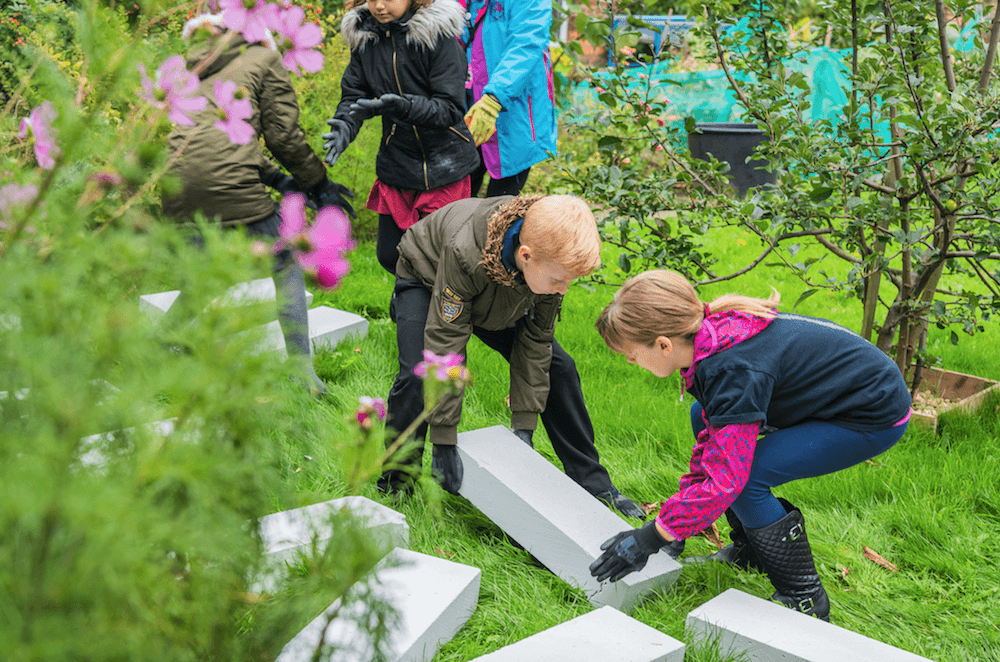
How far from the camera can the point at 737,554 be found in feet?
8.33

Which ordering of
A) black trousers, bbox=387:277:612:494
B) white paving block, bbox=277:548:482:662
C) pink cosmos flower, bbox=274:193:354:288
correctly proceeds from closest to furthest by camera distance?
pink cosmos flower, bbox=274:193:354:288 < white paving block, bbox=277:548:482:662 < black trousers, bbox=387:277:612:494

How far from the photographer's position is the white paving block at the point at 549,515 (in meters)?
2.28

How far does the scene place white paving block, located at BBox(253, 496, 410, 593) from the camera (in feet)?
3.45

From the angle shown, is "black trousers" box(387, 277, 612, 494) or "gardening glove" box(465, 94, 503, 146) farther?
"gardening glove" box(465, 94, 503, 146)

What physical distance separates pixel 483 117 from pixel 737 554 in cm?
202

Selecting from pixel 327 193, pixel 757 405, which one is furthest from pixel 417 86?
pixel 757 405

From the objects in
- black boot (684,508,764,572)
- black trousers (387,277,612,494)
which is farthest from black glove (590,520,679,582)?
black trousers (387,277,612,494)

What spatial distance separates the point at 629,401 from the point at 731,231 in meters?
4.32

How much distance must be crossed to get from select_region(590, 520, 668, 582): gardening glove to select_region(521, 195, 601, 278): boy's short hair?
74 cm

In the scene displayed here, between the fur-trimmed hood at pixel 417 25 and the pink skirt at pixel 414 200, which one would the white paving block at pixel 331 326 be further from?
the fur-trimmed hood at pixel 417 25

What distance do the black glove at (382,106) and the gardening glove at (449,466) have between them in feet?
4.46

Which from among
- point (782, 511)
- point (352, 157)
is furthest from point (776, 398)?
point (352, 157)

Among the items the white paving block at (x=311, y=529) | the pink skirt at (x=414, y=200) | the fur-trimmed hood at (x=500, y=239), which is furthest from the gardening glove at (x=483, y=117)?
the white paving block at (x=311, y=529)

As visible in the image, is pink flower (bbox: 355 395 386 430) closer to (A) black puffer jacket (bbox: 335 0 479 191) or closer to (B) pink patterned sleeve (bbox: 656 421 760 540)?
(B) pink patterned sleeve (bbox: 656 421 760 540)
